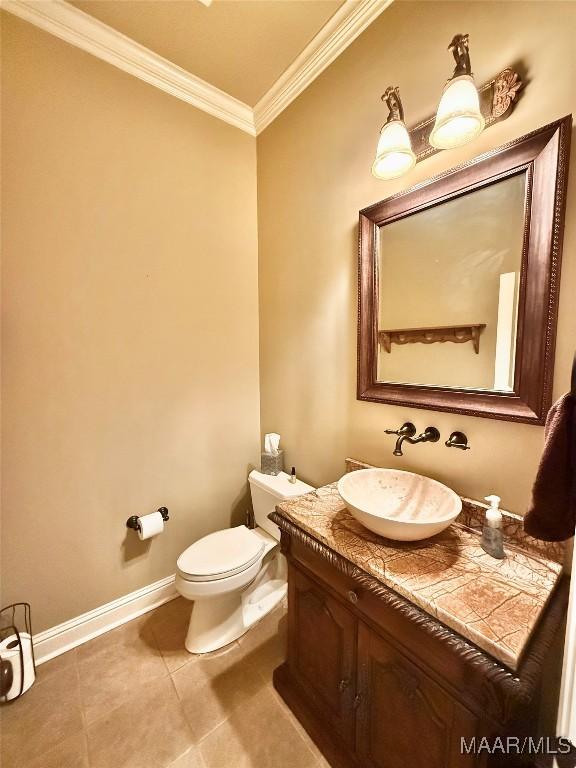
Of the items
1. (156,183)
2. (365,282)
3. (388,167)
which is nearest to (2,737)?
(365,282)

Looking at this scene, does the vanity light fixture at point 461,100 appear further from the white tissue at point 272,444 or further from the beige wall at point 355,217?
the white tissue at point 272,444

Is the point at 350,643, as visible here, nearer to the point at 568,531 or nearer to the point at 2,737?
the point at 568,531

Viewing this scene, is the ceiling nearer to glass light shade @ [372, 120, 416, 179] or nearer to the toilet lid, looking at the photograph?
glass light shade @ [372, 120, 416, 179]

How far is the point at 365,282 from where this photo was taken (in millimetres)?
1350

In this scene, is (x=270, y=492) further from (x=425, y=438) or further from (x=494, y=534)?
(x=494, y=534)

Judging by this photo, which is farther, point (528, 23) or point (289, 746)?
point (289, 746)

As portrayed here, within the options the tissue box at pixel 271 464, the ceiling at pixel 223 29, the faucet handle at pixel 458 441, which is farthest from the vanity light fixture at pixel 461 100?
the tissue box at pixel 271 464

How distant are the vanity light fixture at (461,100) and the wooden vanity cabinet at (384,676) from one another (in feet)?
4.42

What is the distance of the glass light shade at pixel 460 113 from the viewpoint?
2.91ft

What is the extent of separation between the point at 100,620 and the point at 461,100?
260 centimetres

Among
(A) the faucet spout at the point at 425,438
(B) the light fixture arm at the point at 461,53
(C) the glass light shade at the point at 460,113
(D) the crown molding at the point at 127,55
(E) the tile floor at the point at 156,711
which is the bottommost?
(E) the tile floor at the point at 156,711

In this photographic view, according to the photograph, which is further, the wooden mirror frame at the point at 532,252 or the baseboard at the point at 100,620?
the baseboard at the point at 100,620

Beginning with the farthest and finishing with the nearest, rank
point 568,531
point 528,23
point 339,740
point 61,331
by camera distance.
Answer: point 61,331 < point 339,740 < point 528,23 < point 568,531

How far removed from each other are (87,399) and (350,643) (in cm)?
146
